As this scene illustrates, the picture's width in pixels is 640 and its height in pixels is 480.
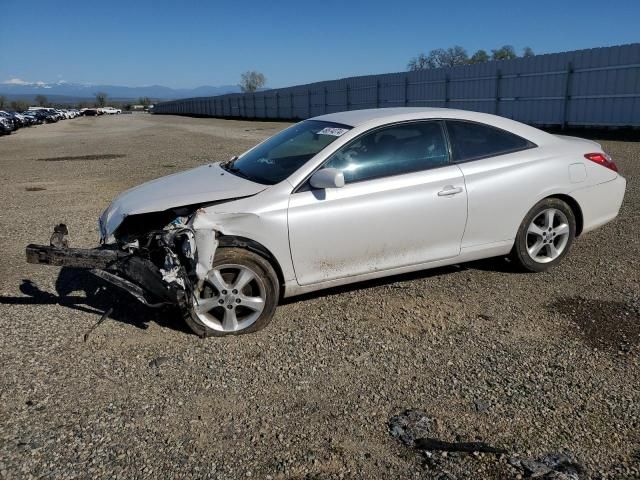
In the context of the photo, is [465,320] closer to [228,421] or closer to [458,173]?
[458,173]

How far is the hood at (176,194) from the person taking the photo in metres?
4.09

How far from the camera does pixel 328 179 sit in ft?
13.3

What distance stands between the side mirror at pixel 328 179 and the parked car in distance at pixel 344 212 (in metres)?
0.01

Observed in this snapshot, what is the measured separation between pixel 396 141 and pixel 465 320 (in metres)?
1.59

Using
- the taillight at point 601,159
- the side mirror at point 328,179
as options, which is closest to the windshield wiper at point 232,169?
the side mirror at point 328,179

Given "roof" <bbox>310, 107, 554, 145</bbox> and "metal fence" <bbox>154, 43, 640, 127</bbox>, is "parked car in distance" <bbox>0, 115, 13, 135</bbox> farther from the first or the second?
"roof" <bbox>310, 107, 554, 145</bbox>

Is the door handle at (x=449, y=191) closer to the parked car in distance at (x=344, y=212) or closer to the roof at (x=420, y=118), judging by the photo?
the parked car in distance at (x=344, y=212)

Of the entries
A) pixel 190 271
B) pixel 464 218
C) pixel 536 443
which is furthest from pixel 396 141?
pixel 536 443

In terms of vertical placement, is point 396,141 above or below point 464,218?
above

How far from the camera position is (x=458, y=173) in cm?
461

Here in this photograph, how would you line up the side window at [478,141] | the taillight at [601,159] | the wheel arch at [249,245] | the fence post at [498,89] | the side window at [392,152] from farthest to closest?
the fence post at [498,89] < the taillight at [601,159] < the side window at [478,141] < the side window at [392,152] < the wheel arch at [249,245]

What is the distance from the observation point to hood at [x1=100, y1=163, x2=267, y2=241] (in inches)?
161

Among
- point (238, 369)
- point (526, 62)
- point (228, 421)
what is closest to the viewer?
point (228, 421)

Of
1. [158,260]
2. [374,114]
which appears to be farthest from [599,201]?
[158,260]
